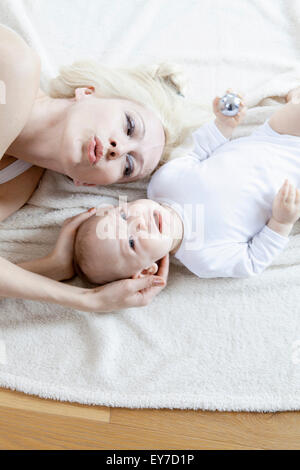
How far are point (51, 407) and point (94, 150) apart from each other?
73cm

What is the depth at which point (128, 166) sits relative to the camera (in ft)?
4.62

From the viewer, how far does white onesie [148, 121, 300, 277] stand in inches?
55.6

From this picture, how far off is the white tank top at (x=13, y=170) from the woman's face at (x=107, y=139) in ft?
0.64

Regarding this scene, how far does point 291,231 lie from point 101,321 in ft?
2.16

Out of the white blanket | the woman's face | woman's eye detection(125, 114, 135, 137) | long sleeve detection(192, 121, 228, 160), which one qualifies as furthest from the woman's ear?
long sleeve detection(192, 121, 228, 160)

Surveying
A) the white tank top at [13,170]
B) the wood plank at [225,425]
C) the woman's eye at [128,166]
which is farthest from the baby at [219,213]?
the wood plank at [225,425]

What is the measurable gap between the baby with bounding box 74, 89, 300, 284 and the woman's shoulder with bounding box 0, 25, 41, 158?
1.12 feet

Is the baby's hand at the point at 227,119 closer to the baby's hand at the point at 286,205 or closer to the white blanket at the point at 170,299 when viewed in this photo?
the white blanket at the point at 170,299

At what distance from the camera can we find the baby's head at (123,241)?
4.31 ft

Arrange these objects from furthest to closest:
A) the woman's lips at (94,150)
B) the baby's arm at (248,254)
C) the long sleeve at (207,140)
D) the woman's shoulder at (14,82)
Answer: the long sleeve at (207,140) < the baby's arm at (248,254) < the woman's lips at (94,150) < the woman's shoulder at (14,82)

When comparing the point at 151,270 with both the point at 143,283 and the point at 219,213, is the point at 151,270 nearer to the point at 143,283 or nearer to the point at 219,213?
the point at 143,283

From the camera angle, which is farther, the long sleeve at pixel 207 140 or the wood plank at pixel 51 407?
the long sleeve at pixel 207 140
